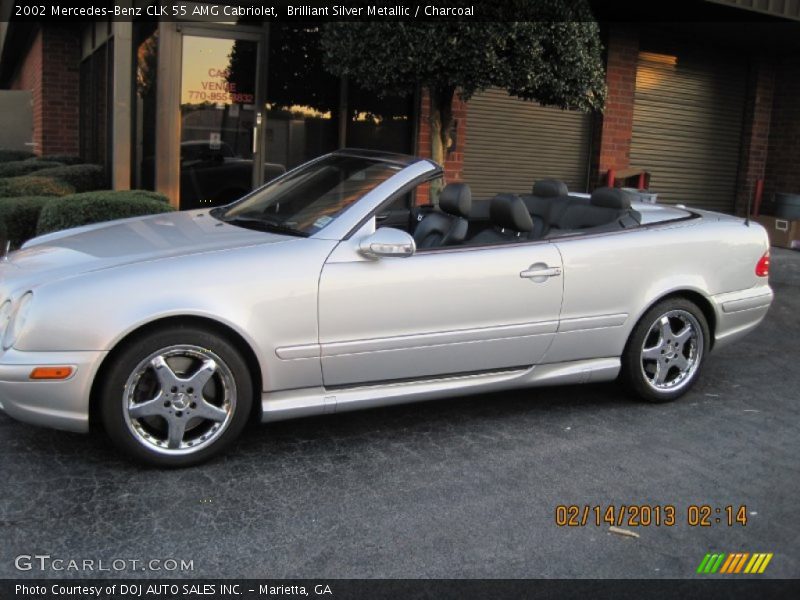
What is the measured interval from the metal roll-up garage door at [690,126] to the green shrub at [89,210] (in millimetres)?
8193

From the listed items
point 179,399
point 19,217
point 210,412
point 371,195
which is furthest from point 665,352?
point 19,217

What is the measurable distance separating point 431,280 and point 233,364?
1.10 metres

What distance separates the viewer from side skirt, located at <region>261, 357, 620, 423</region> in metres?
3.95

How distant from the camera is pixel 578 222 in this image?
5363 millimetres

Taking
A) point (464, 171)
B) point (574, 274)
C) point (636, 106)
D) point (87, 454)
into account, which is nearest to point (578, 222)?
point (574, 274)

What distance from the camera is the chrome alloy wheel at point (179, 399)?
3.64 meters

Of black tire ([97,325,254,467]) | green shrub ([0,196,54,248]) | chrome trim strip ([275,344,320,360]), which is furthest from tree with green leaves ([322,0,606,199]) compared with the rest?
black tire ([97,325,254,467])

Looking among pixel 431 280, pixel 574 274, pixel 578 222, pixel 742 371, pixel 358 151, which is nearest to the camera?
pixel 431 280

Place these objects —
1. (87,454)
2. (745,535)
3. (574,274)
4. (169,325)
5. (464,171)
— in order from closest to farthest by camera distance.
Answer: (745,535) → (169,325) → (87,454) → (574,274) → (464,171)

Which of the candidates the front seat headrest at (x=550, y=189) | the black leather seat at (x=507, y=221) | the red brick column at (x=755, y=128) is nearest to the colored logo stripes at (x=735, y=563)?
the black leather seat at (x=507, y=221)

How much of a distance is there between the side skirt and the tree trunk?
3244mm

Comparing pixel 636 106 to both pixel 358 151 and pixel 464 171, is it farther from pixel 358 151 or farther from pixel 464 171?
pixel 358 151

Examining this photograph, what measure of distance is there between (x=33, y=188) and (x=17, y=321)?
5.84 meters

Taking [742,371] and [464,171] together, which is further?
[464,171]
